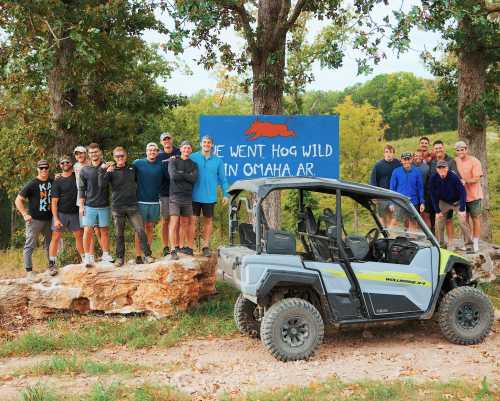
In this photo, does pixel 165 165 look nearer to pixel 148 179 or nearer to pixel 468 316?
pixel 148 179

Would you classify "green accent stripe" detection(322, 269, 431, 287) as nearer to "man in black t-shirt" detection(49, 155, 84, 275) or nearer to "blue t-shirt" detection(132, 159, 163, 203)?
"blue t-shirt" detection(132, 159, 163, 203)

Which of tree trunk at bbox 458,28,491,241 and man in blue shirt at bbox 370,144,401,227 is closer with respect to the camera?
man in blue shirt at bbox 370,144,401,227

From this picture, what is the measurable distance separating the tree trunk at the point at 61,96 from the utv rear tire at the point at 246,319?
23.3 feet

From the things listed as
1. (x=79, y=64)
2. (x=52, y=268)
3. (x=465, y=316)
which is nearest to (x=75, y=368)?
(x=52, y=268)

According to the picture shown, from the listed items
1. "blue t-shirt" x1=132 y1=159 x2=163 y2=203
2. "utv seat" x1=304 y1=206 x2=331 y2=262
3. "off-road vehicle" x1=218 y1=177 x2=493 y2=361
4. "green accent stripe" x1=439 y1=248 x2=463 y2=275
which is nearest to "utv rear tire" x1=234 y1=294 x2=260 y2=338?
"off-road vehicle" x1=218 y1=177 x2=493 y2=361

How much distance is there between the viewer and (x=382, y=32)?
9.94m

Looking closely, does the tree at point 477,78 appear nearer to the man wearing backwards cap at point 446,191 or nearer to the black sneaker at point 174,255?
the man wearing backwards cap at point 446,191

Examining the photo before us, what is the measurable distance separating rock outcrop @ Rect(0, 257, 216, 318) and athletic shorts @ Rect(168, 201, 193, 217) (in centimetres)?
70

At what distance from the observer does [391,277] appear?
7039mm

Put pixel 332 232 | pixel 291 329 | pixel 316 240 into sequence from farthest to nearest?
1. pixel 316 240
2. pixel 332 232
3. pixel 291 329

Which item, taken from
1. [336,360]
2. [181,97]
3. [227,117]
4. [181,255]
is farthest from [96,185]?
[181,97]

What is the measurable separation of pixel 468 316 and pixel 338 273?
72.7 inches

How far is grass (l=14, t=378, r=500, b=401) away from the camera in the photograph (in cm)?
549

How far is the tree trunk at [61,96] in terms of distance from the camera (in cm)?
1303
